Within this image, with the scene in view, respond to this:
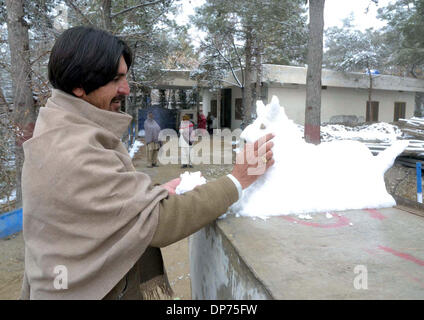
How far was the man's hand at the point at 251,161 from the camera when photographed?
1241mm

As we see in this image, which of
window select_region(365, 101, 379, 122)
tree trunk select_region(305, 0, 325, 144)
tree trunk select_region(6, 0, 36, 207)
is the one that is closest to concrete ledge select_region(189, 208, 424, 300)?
tree trunk select_region(6, 0, 36, 207)

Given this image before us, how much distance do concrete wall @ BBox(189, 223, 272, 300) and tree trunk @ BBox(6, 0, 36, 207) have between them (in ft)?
11.0

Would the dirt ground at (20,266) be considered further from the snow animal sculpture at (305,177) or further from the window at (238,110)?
the window at (238,110)

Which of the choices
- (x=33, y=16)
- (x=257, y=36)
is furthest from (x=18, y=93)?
(x=257, y=36)

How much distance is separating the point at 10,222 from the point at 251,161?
12.8 feet

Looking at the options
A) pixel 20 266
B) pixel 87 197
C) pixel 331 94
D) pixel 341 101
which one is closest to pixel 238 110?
pixel 331 94

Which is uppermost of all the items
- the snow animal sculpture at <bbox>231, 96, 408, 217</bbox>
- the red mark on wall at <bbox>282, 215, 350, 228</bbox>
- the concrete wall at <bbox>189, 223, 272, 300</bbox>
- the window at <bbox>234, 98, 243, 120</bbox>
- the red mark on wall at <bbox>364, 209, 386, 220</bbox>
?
the window at <bbox>234, 98, 243, 120</bbox>

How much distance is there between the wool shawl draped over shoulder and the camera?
88 centimetres

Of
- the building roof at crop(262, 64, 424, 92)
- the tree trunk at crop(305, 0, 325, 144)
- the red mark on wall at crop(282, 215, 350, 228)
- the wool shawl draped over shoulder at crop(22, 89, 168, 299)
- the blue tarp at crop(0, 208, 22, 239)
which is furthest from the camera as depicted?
the building roof at crop(262, 64, 424, 92)

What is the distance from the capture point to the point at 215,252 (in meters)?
1.41

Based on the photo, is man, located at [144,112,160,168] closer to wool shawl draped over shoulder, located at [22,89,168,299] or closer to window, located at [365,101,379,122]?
wool shawl draped over shoulder, located at [22,89,168,299]

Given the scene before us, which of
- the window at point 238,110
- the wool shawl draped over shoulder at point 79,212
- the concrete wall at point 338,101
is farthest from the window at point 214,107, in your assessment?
the wool shawl draped over shoulder at point 79,212

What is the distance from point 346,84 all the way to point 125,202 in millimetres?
16121

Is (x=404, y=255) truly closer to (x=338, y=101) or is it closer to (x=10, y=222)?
(x=10, y=222)
